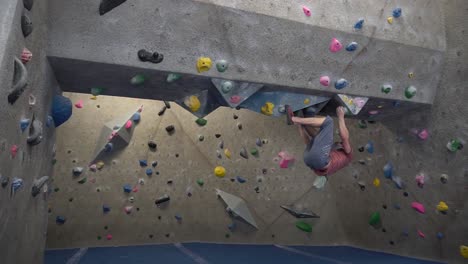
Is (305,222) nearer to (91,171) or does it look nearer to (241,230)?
(241,230)

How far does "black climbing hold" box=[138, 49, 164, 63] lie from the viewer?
246 cm

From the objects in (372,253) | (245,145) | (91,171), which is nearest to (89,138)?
(91,171)

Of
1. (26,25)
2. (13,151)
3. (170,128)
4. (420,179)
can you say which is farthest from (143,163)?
(26,25)

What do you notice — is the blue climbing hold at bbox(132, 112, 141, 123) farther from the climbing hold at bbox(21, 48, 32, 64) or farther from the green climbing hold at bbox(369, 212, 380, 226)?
the climbing hold at bbox(21, 48, 32, 64)

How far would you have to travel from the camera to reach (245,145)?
Answer: 5293mm

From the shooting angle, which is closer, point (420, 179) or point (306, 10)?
point (306, 10)

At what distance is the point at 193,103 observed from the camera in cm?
298

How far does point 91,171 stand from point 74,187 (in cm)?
26

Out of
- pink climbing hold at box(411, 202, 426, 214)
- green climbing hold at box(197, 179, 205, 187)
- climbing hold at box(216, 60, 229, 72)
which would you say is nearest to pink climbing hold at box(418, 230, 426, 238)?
pink climbing hold at box(411, 202, 426, 214)

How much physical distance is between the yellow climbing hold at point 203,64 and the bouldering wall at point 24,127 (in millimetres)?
859

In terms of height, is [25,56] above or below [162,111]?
above

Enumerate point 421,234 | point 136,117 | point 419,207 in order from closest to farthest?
1. point 419,207
2. point 421,234
3. point 136,117

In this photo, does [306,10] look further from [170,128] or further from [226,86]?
[170,128]

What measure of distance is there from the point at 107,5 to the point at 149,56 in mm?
356
